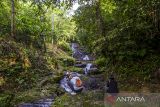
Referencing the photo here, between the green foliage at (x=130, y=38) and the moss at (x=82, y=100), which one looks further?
the green foliage at (x=130, y=38)

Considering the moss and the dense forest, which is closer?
the moss

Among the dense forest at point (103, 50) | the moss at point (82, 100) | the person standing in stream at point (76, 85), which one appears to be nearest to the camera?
the moss at point (82, 100)

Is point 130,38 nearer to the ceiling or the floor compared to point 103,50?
nearer to the ceiling

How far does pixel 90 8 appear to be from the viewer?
1911cm

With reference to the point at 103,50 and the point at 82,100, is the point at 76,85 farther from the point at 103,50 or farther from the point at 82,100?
the point at 103,50

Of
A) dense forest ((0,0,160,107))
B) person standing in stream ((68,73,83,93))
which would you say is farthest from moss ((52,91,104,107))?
person standing in stream ((68,73,83,93))

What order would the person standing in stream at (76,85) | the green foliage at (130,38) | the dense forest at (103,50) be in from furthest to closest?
the green foliage at (130,38), the person standing in stream at (76,85), the dense forest at (103,50)

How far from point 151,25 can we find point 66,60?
50.0 feet

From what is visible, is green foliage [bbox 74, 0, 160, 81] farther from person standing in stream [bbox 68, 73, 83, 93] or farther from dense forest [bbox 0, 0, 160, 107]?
person standing in stream [bbox 68, 73, 83, 93]

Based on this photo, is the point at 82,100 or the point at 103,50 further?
the point at 103,50

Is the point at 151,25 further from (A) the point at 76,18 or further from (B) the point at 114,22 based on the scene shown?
(A) the point at 76,18

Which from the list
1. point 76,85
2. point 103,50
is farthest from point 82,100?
point 103,50

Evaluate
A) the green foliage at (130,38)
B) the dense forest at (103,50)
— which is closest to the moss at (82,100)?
the dense forest at (103,50)

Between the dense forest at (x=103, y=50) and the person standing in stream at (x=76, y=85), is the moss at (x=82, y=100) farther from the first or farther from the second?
the person standing in stream at (x=76, y=85)
